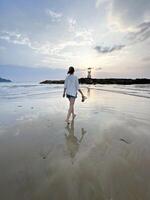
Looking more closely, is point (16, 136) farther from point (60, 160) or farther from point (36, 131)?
point (60, 160)

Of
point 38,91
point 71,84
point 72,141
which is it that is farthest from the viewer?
point 38,91

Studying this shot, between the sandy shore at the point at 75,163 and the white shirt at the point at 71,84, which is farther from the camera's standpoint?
the white shirt at the point at 71,84

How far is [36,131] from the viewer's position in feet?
19.6

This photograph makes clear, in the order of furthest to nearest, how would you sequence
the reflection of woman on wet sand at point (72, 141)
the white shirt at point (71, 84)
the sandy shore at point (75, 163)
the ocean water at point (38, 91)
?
the ocean water at point (38, 91) → the white shirt at point (71, 84) → the reflection of woman on wet sand at point (72, 141) → the sandy shore at point (75, 163)

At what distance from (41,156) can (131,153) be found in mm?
1969

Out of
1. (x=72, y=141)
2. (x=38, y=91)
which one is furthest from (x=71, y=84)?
(x=38, y=91)

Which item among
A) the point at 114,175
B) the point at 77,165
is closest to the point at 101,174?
the point at 114,175

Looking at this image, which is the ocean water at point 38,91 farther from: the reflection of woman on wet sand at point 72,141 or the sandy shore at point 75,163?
the sandy shore at point 75,163

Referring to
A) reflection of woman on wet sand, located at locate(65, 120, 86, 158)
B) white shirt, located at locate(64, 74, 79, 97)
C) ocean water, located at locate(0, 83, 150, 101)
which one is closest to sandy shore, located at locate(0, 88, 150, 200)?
reflection of woman on wet sand, located at locate(65, 120, 86, 158)

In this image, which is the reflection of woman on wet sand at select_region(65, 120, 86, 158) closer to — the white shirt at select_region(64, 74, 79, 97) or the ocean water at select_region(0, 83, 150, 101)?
the white shirt at select_region(64, 74, 79, 97)

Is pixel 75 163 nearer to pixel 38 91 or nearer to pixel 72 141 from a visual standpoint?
pixel 72 141

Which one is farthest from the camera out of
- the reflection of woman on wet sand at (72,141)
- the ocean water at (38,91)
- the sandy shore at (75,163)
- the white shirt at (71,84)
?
the ocean water at (38,91)

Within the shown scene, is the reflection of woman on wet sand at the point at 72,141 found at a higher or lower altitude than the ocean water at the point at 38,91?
higher

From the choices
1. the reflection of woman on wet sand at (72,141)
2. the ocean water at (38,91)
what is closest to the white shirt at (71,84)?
the reflection of woman on wet sand at (72,141)
